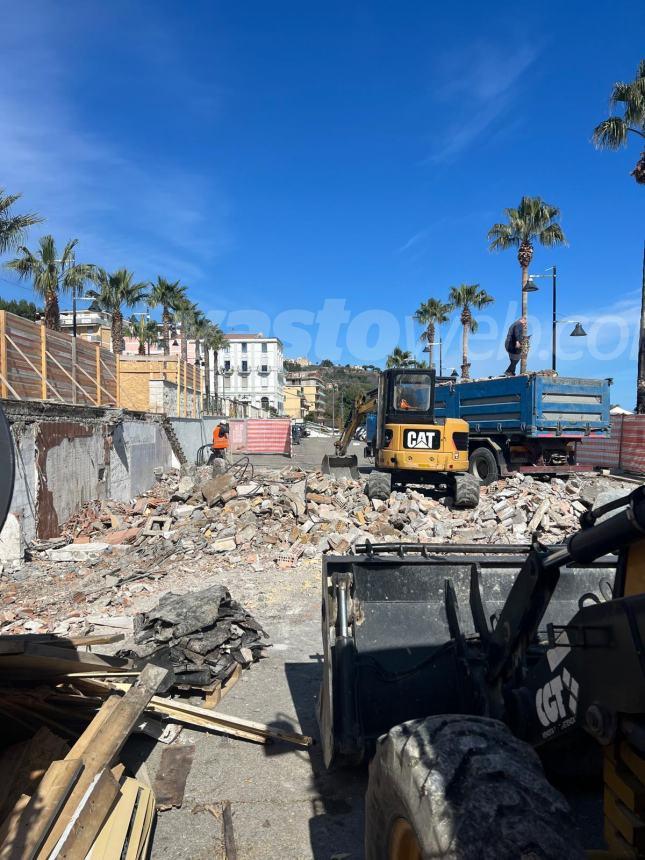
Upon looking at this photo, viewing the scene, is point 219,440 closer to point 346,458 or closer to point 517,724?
point 346,458

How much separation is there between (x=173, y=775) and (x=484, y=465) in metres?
13.6

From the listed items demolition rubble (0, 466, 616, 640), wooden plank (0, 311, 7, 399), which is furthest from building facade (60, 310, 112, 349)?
demolition rubble (0, 466, 616, 640)

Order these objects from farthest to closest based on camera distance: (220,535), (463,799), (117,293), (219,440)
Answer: (117,293) → (219,440) → (220,535) → (463,799)

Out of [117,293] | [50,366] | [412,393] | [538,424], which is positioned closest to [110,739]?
[412,393]

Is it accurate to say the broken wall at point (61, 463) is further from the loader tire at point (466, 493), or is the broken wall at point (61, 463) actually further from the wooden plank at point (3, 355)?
the loader tire at point (466, 493)

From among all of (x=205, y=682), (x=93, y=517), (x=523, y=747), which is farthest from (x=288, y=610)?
(x=93, y=517)

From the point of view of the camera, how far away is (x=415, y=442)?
13.0 meters

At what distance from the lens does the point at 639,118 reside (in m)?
22.1

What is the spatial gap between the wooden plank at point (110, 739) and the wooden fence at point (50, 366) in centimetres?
887

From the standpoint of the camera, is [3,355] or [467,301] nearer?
[3,355]

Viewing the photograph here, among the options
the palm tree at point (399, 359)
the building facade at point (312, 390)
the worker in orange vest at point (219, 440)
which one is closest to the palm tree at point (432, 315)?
the palm tree at point (399, 359)

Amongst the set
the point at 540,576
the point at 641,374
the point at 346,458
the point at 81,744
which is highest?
the point at 641,374

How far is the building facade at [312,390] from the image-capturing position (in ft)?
391

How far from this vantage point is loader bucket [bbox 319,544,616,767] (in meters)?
3.57
